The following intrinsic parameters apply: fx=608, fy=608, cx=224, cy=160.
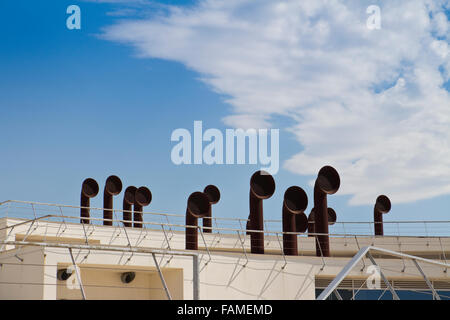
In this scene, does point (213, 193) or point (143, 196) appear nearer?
point (213, 193)

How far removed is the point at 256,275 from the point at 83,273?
16.3 feet

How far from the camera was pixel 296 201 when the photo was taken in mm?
23188

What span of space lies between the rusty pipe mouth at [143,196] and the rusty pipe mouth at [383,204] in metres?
11.2

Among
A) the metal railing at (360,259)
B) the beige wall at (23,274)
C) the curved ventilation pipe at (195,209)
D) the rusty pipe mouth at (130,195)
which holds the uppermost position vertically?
the rusty pipe mouth at (130,195)

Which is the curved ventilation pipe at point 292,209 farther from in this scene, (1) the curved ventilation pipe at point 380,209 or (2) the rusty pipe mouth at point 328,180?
(1) the curved ventilation pipe at point 380,209

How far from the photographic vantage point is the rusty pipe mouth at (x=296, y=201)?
75.8 ft

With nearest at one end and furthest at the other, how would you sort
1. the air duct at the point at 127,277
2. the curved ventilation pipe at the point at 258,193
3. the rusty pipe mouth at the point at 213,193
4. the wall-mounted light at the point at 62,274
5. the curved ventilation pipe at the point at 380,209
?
1. the wall-mounted light at the point at 62,274
2. the air duct at the point at 127,277
3. the curved ventilation pipe at the point at 258,193
4. the rusty pipe mouth at the point at 213,193
5. the curved ventilation pipe at the point at 380,209

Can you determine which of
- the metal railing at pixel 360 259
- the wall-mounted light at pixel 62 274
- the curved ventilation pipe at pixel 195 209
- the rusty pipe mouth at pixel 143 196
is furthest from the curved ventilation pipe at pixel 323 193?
the metal railing at pixel 360 259

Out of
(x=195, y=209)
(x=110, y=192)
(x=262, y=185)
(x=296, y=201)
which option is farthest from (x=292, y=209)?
(x=110, y=192)

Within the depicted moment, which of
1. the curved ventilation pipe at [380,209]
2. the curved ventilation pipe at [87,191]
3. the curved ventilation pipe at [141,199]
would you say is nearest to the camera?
the curved ventilation pipe at [87,191]

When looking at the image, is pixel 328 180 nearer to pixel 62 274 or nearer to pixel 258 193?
pixel 258 193

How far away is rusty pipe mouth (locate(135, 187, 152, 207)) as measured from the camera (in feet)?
95.8

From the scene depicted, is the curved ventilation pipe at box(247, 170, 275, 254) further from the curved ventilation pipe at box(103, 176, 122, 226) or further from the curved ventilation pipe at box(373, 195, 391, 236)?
the curved ventilation pipe at box(373, 195, 391, 236)

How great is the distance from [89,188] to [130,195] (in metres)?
2.37
